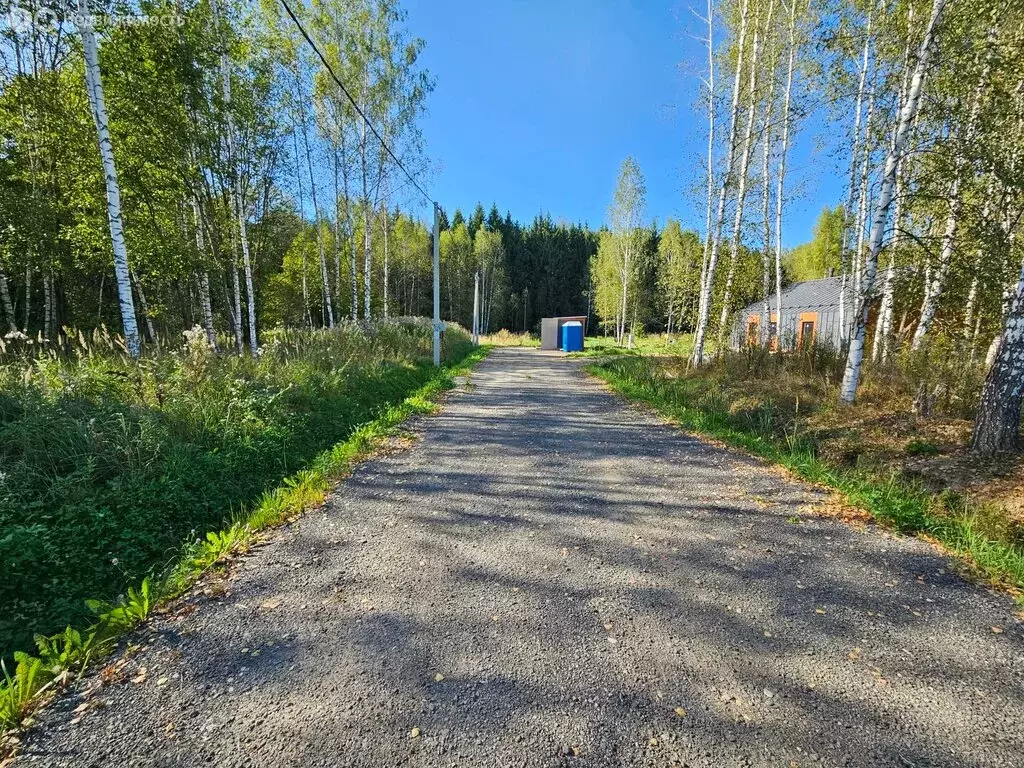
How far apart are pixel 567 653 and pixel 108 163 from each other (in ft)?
30.2

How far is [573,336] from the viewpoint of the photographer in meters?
29.9

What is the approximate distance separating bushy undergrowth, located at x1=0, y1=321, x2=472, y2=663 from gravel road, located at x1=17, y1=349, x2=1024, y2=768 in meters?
0.91

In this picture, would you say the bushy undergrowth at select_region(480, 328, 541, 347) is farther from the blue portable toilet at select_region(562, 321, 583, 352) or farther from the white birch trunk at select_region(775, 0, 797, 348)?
the white birch trunk at select_region(775, 0, 797, 348)

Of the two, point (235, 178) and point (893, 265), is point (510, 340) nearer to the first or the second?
point (235, 178)

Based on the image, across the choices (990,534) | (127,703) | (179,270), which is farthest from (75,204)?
(990,534)

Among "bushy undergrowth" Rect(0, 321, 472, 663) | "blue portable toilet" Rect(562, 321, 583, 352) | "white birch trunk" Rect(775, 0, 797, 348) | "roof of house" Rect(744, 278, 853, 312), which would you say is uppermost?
"white birch trunk" Rect(775, 0, 797, 348)

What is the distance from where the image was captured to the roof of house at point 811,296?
2123 cm

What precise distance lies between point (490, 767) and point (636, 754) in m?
0.57

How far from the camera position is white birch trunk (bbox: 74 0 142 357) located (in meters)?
6.26

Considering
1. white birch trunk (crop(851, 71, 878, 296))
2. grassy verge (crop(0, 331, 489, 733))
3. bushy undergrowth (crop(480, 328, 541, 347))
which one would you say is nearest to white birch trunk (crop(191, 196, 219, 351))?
grassy verge (crop(0, 331, 489, 733))

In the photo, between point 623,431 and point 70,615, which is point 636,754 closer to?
point 70,615

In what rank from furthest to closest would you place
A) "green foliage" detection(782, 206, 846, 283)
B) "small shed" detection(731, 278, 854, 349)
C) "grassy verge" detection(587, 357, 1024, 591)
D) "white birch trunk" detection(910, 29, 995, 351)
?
"green foliage" detection(782, 206, 846, 283)
"small shed" detection(731, 278, 854, 349)
"white birch trunk" detection(910, 29, 995, 351)
"grassy verge" detection(587, 357, 1024, 591)

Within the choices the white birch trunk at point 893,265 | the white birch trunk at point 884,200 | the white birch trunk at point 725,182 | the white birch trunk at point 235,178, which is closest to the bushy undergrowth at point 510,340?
the white birch trunk at point 725,182

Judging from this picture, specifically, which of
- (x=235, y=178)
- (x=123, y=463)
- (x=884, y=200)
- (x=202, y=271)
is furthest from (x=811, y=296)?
(x=123, y=463)
